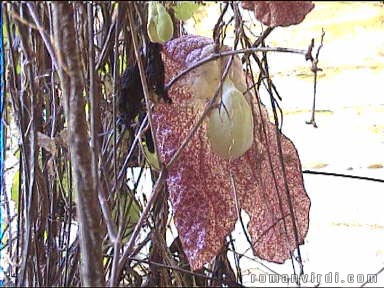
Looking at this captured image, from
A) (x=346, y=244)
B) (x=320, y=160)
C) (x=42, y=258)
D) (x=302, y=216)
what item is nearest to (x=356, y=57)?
(x=320, y=160)

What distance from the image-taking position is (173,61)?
468 mm

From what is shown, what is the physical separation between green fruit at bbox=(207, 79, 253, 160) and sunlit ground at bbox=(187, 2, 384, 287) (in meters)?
0.42

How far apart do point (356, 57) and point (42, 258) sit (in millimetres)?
923

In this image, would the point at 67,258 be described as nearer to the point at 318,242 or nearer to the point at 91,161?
the point at 91,161

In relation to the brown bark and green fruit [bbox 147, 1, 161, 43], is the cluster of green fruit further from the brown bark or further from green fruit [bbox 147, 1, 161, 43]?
the brown bark

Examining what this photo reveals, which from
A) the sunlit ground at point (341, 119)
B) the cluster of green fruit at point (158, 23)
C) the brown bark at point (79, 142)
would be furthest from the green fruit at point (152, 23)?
the sunlit ground at point (341, 119)

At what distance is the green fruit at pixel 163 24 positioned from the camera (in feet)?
1.41

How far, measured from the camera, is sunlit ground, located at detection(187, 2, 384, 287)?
36.5 inches

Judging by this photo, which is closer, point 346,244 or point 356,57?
point 346,244

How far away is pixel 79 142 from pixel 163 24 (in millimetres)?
140

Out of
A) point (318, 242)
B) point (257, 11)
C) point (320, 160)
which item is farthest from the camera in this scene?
point (320, 160)

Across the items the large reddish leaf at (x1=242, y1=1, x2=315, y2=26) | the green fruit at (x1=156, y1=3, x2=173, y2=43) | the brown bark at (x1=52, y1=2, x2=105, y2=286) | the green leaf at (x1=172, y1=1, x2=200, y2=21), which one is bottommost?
the brown bark at (x1=52, y1=2, x2=105, y2=286)

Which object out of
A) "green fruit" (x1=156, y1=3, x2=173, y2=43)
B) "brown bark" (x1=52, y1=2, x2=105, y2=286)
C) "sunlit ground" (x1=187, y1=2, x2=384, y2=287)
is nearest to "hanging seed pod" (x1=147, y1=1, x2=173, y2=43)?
"green fruit" (x1=156, y1=3, x2=173, y2=43)

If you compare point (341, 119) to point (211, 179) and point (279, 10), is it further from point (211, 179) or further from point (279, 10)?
point (279, 10)
